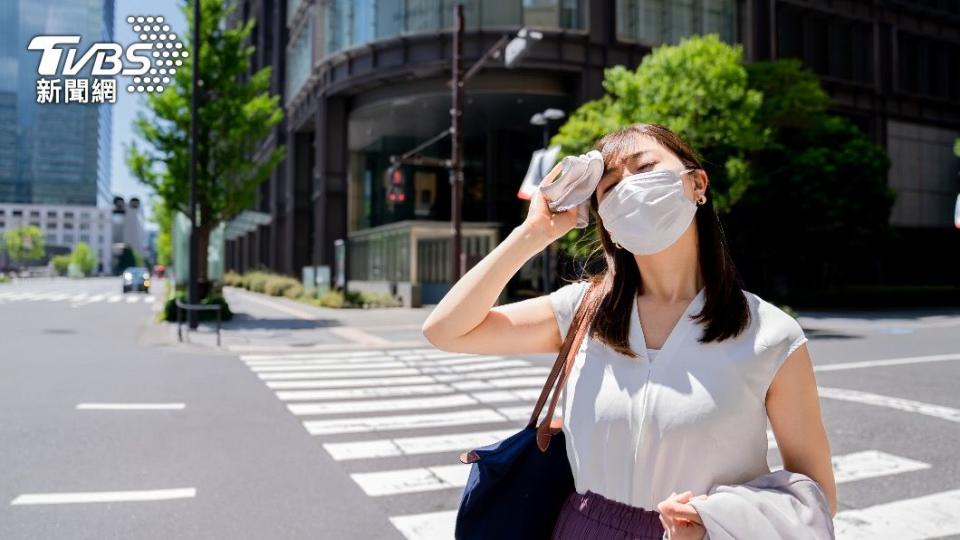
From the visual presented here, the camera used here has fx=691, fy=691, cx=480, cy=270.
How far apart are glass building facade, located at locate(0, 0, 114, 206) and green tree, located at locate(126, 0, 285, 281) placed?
4556cm

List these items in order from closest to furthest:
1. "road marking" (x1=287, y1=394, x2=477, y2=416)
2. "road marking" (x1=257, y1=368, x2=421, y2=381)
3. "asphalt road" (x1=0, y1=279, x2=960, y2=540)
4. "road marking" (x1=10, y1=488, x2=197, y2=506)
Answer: "asphalt road" (x1=0, y1=279, x2=960, y2=540)
"road marking" (x1=10, y1=488, x2=197, y2=506)
"road marking" (x1=287, y1=394, x2=477, y2=416)
"road marking" (x1=257, y1=368, x2=421, y2=381)

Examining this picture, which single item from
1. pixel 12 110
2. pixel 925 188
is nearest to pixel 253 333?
pixel 925 188

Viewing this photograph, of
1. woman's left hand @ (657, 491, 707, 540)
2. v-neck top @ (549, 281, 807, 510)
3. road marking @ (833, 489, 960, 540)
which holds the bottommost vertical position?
road marking @ (833, 489, 960, 540)

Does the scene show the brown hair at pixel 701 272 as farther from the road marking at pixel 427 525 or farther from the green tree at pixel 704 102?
the green tree at pixel 704 102

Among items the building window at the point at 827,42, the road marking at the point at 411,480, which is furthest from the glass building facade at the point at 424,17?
the road marking at the point at 411,480

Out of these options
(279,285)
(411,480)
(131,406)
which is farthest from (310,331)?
(279,285)

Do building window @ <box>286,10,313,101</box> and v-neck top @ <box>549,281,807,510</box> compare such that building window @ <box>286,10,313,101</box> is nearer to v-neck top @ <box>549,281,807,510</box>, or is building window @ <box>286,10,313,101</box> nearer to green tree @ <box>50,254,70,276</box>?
v-neck top @ <box>549,281,807,510</box>

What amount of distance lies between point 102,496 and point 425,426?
3395mm

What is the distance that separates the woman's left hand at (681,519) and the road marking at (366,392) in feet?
27.1

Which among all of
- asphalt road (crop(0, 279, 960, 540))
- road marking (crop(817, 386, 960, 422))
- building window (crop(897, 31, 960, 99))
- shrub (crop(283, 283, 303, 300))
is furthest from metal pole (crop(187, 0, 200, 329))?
building window (crop(897, 31, 960, 99))

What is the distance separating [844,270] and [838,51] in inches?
493

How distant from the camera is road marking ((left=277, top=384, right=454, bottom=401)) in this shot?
9.43 meters

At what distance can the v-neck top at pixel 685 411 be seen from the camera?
1.60m

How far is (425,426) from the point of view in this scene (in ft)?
25.2
